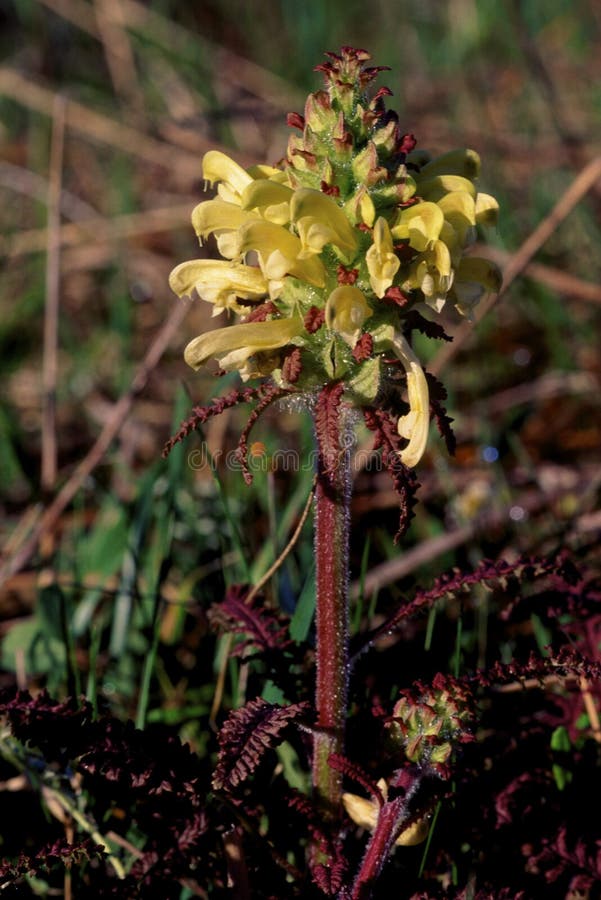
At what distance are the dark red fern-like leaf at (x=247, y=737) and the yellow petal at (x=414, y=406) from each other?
358 millimetres

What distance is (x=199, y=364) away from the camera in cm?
130

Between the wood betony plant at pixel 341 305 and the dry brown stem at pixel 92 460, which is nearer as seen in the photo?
the wood betony plant at pixel 341 305

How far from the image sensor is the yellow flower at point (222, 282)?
1.33 m

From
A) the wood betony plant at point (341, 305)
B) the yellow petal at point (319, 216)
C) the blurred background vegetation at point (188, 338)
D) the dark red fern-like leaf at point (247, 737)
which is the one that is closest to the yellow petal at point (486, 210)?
the wood betony plant at point (341, 305)

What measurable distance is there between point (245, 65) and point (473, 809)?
492 cm

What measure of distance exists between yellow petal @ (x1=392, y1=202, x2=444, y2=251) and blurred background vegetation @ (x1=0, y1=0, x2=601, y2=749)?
0.63 metres

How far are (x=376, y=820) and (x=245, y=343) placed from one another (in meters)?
0.67

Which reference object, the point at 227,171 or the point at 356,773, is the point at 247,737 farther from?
the point at 227,171

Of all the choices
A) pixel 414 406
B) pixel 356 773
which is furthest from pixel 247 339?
pixel 356 773

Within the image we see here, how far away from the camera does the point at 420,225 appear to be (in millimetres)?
1231

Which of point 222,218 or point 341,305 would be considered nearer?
point 341,305

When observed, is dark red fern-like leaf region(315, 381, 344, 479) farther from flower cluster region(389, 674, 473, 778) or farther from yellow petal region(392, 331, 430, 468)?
flower cluster region(389, 674, 473, 778)

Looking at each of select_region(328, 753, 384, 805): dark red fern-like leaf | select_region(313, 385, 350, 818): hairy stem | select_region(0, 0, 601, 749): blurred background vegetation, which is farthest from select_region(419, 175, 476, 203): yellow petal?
select_region(328, 753, 384, 805): dark red fern-like leaf

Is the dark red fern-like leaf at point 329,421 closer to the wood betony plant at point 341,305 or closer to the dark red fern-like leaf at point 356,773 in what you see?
the wood betony plant at point 341,305
